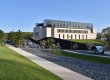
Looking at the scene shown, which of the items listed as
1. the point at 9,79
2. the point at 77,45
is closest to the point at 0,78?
the point at 9,79

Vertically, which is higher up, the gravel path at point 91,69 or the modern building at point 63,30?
the modern building at point 63,30

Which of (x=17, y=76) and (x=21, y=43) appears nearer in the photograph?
→ (x=17, y=76)

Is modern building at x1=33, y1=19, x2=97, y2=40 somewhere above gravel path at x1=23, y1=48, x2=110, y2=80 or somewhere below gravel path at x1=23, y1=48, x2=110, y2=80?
above

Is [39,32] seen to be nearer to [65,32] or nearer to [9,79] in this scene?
[65,32]

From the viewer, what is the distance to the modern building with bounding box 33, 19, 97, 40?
A: 144 meters

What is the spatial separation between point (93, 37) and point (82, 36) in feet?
23.8

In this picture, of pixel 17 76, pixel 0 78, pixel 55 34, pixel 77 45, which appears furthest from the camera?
pixel 55 34

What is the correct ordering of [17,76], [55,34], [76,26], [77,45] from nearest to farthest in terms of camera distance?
[17,76]
[77,45]
[55,34]
[76,26]

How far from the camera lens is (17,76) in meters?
14.3

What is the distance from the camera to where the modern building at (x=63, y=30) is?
144 m

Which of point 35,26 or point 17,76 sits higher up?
point 35,26

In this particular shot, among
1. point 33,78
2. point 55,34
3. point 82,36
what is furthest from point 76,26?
point 33,78

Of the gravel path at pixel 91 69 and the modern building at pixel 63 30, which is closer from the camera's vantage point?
the gravel path at pixel 91 69

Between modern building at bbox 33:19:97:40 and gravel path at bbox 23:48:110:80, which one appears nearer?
gravel path at bbox 23:48:110:80
